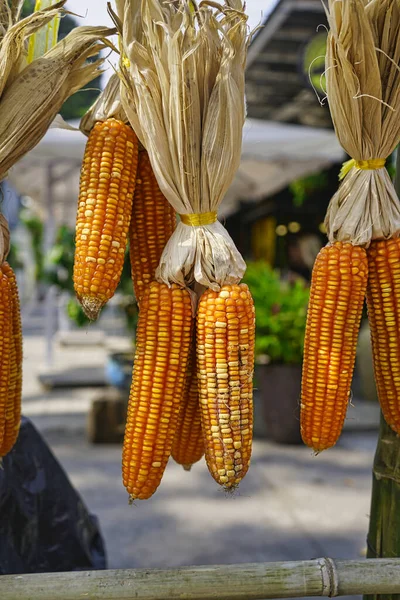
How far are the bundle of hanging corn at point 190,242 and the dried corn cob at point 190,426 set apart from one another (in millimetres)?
86

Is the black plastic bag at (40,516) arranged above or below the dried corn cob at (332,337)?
below

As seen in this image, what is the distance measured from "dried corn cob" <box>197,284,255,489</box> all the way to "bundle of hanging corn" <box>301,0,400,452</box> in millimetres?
197

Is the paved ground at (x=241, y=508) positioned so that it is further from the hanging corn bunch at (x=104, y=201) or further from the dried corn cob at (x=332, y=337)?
the hanging corn bunch at (x=104, y=201)

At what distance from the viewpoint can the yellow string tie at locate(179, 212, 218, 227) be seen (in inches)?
55.9

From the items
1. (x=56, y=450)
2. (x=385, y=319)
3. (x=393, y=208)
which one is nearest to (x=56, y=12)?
(x=393, y=208)

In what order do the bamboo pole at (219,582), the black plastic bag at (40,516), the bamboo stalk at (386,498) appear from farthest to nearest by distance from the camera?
the black plastic bag at (40,516) < the bamboo stalk at (386,498) < the bamboo pole at (219,582)

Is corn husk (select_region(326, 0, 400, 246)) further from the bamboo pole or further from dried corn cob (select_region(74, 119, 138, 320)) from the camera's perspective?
the bamboo pole

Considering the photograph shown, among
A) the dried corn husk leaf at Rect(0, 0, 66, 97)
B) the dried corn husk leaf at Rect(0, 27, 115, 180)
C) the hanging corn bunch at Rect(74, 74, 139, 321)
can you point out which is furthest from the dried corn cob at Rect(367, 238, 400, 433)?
the dried corn husk leaf at Rect(0, 0, 66, 97)

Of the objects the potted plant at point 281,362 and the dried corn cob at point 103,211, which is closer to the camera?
the dried corn cob at point 103,211

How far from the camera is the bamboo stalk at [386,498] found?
1778 millimetres

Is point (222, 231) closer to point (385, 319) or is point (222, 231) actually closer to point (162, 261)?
point (162, 261)

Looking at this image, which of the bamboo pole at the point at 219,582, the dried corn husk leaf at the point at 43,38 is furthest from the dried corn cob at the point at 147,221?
the bamboo pole at the point at 219,582

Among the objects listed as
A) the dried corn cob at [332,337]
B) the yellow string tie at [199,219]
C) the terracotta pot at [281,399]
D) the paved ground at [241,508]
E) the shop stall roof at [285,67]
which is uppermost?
the shop stall roof at [285,67]

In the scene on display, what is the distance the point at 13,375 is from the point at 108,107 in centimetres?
71
